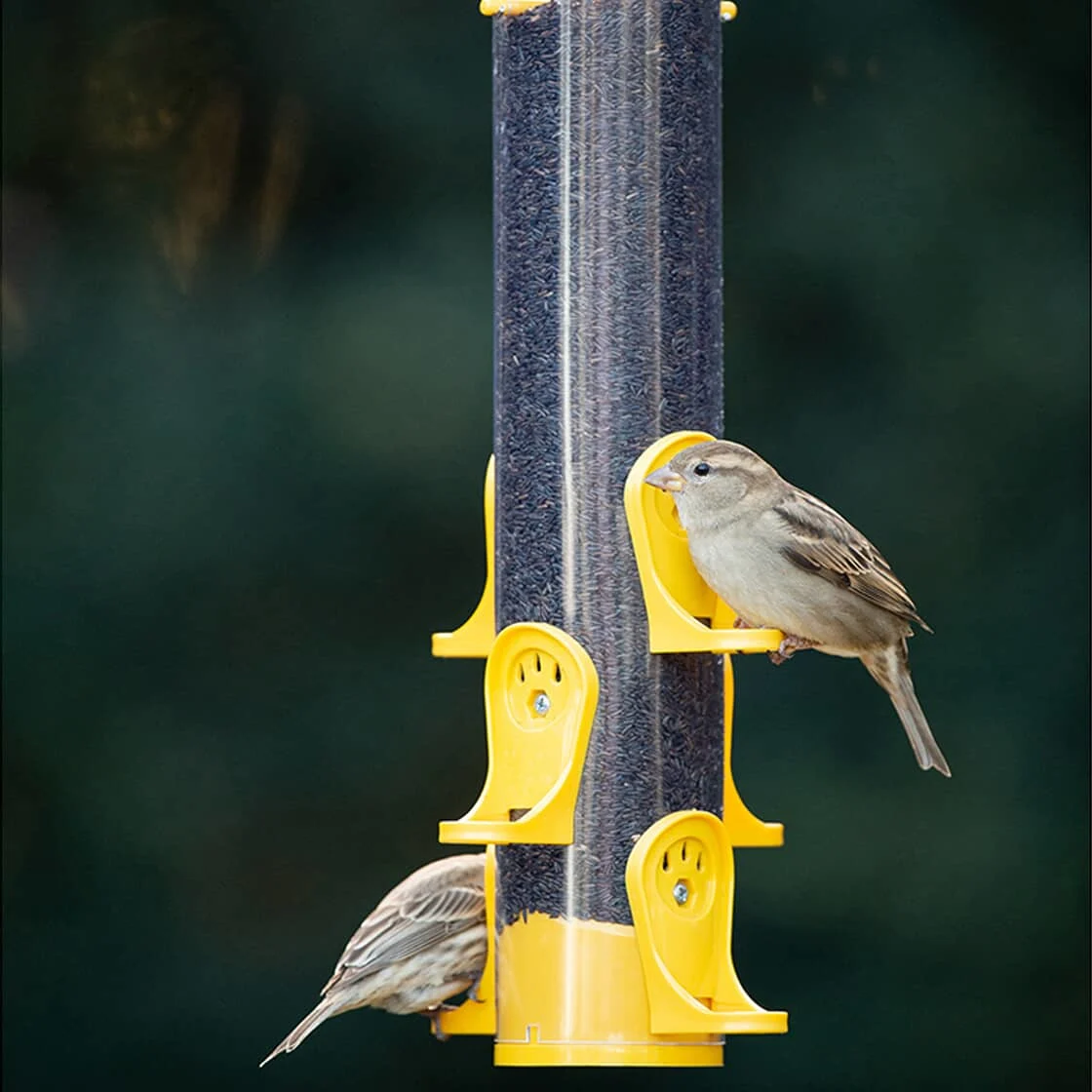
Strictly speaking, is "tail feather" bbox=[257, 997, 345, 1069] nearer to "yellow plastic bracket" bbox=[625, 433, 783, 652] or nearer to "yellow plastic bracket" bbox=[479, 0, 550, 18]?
"yellow plastic bracket" bbox=[625, 433, 783, 652]

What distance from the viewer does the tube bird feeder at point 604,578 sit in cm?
614

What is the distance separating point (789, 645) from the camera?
6.29 meters

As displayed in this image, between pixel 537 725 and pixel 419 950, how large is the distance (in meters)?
0.56

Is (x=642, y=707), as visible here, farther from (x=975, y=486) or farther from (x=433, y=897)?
(x=975, y=486)

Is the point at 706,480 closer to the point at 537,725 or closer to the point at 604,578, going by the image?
the point at 604,578

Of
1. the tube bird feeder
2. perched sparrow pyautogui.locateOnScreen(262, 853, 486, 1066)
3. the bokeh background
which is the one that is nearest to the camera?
the tube bird feeder

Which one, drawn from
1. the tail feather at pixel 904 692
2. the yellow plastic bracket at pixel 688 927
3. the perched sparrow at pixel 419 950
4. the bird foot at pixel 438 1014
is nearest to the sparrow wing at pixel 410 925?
the perched sparrow at pixel 419 950

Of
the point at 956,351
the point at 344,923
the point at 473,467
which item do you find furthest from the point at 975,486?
the point at 344,923

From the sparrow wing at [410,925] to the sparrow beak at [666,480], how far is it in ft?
3.02

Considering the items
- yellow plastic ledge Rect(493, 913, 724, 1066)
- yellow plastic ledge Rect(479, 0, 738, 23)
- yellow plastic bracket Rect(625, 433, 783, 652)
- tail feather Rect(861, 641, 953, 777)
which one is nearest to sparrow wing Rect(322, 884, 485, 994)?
yellow plastic ledge Rect(493, 913, 724, 1066)

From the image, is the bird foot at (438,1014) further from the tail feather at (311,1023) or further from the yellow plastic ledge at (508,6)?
the yellow plastic ledge at (508,6)

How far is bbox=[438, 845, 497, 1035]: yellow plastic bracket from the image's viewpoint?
20.7 ft

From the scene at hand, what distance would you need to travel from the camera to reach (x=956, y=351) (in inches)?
401

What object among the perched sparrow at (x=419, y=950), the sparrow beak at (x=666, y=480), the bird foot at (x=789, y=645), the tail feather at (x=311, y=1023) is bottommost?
the tail feather at (x=311, y=1023)
